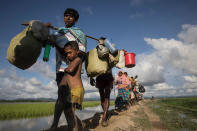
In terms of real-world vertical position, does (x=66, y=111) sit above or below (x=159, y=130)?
above

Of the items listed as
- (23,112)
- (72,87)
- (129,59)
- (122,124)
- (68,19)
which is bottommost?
(23,112)

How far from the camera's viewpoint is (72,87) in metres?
1.74

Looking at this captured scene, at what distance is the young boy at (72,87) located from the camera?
1690 mm

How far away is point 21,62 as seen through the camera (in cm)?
154

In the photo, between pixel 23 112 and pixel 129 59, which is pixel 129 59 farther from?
pixel 23 112

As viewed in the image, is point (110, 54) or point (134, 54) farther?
point (134, 54)

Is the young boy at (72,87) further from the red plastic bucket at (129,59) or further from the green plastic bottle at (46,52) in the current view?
the red plastic bucket at (129,59)

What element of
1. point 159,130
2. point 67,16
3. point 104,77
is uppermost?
point 67,16

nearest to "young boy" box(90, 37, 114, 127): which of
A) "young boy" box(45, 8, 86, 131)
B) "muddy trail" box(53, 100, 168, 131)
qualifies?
"muddy trail" box(53, 100, 168, 131)

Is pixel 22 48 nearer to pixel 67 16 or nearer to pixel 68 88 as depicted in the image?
pixel 68 88

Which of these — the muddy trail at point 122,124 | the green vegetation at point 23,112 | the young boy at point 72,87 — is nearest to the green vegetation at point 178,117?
the muddy trail at point 122,124

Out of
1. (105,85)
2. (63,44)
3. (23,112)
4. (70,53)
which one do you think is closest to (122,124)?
(105,85)

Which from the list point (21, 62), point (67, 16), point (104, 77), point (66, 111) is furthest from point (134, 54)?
point (21, 62)

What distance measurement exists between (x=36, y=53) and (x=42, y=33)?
25 centimetres
